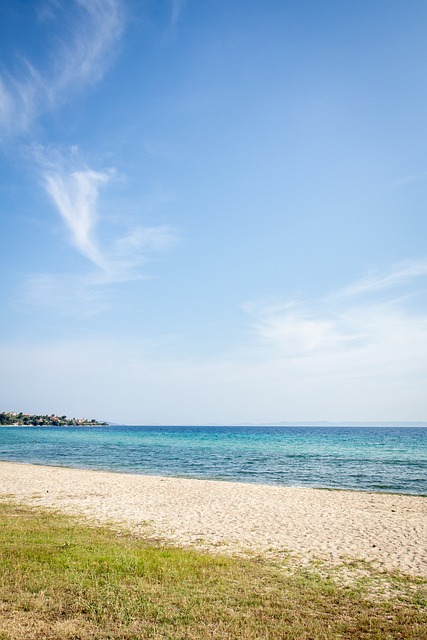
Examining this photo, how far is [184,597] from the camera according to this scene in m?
8.92

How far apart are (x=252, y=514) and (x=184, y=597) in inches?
492

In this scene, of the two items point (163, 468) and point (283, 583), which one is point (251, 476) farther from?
point (283, 583)

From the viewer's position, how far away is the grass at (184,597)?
751 centimetres

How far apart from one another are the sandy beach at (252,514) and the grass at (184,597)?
7.76 ft

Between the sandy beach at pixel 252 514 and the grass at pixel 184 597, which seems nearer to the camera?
the grass at pixel 184 597

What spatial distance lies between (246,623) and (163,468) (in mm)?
39821

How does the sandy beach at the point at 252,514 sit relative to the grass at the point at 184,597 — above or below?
below

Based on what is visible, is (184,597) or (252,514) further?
(252,514)

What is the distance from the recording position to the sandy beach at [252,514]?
1475 cm

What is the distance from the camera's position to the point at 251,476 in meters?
39.2

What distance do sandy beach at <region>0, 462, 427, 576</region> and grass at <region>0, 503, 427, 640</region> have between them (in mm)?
2364

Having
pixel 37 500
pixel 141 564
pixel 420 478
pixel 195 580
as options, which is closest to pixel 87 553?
pixel 141 564

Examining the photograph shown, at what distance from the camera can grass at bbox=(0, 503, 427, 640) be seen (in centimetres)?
751

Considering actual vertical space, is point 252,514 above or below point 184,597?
below
